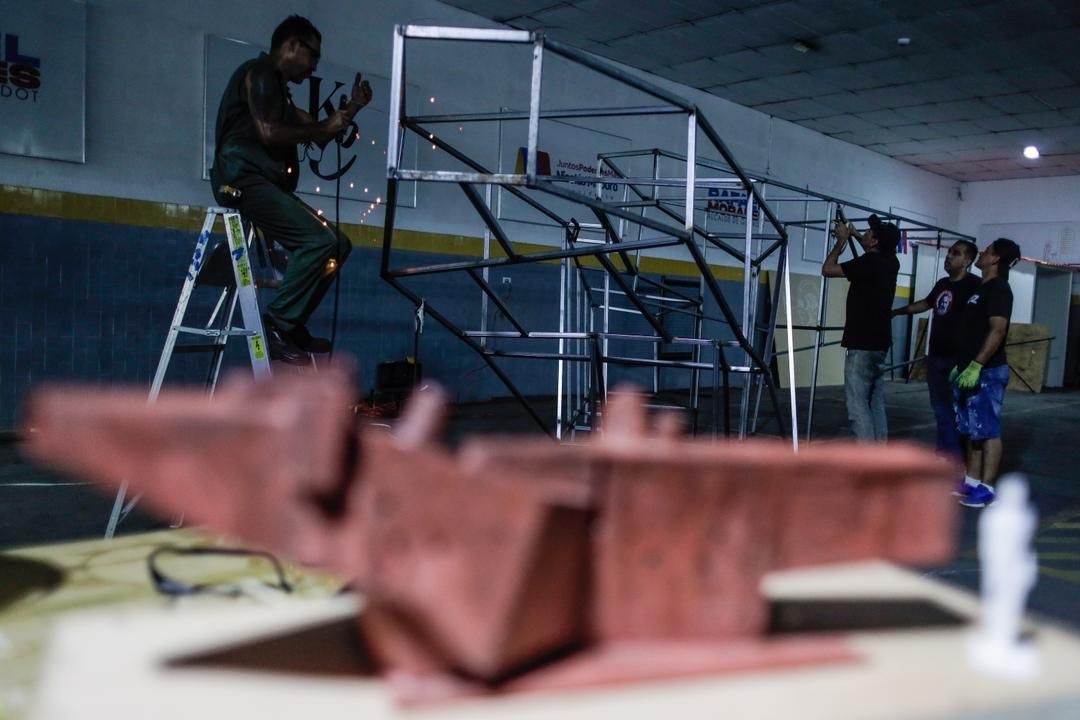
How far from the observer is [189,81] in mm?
5367

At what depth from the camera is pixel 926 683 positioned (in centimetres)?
92

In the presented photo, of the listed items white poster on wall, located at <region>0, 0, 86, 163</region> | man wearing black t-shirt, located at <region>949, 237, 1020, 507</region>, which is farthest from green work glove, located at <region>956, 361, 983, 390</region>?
white poster on wall, located at <region>0, 0, 86, 163</region>

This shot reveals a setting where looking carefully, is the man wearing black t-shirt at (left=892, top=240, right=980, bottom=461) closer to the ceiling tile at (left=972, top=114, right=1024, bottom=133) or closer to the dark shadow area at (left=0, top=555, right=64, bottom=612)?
the dark shadow area at (left=0, top=555, right=64, bottom=612)

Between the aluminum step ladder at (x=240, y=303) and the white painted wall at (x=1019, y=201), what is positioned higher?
the white painted wall at (x=1019, y=201)

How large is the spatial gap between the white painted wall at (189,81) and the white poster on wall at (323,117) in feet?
0.23

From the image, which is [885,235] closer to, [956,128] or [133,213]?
[133,213]

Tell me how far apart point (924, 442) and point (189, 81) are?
21.6 ft

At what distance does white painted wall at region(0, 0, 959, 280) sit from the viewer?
4992mm

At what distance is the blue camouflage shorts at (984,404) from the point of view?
443 cm

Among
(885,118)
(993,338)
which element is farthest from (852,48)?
(993,338)

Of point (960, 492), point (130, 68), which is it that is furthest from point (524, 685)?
point (130, 68)

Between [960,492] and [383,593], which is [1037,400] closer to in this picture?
[960,492]

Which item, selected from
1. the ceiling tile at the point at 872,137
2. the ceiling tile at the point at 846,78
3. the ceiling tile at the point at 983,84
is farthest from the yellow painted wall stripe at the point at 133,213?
the ceiling tile at the point at 872,137

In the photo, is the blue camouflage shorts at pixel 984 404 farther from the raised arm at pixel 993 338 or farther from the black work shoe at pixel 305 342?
the black work shoe at pixel 305 342
